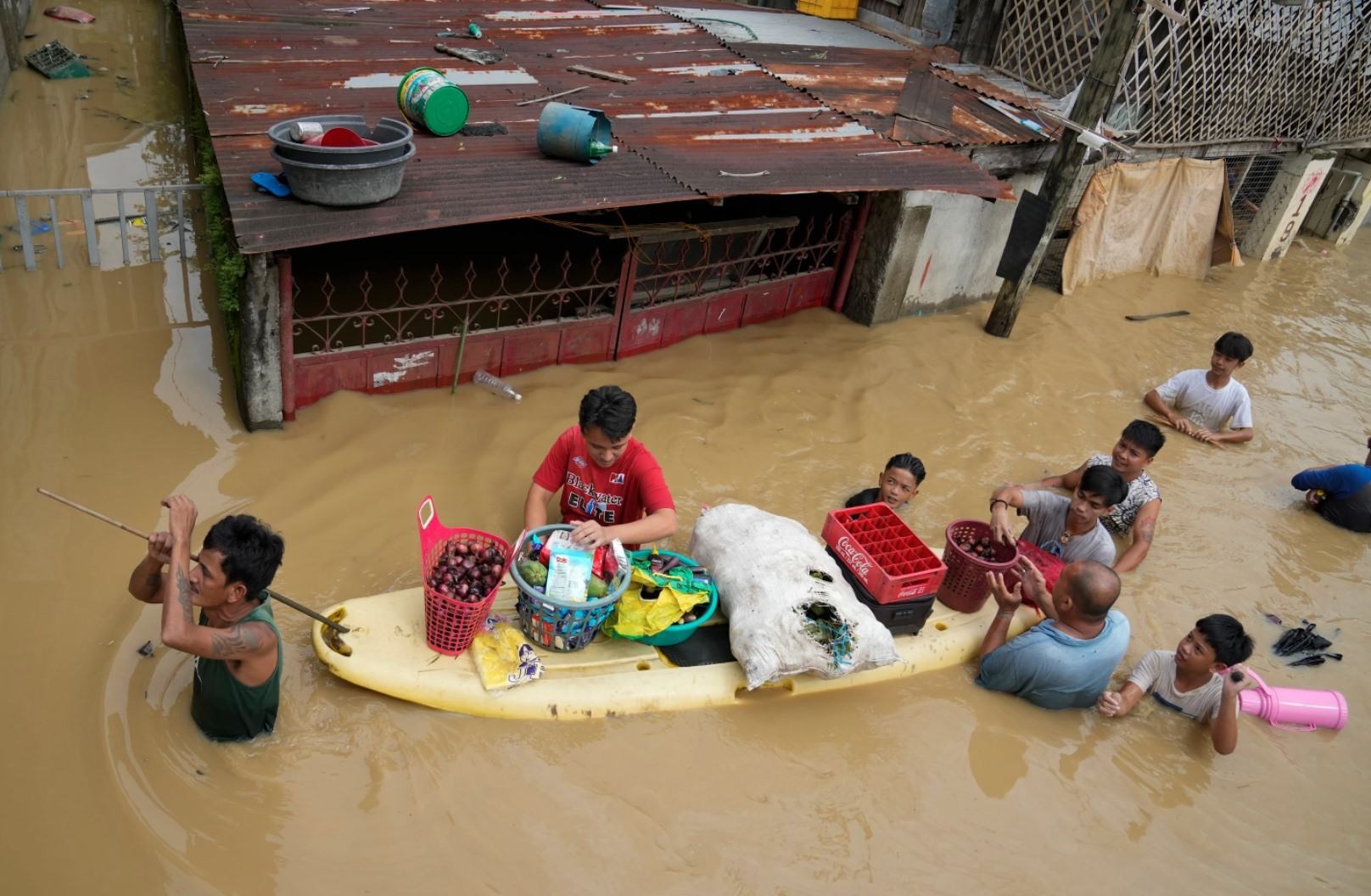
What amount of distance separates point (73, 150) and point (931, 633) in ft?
32.8

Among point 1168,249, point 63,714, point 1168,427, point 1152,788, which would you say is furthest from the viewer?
point 1168,249

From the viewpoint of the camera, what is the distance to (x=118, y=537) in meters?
5.12

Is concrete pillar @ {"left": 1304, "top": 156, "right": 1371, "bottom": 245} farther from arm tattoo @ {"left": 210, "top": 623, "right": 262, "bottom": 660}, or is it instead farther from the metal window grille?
arm tattoo @ {"left": 210, "top": 623, "right": 262, "bottom": 660}

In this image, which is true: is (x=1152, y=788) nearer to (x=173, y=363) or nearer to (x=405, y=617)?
(x=405, y=617)

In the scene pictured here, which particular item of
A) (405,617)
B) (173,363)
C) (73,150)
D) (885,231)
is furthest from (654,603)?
(73,150)

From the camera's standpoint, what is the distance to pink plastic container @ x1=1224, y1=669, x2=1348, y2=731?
17.6 ft

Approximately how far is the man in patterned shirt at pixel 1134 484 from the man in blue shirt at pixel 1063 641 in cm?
104

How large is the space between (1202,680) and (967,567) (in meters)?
1.33

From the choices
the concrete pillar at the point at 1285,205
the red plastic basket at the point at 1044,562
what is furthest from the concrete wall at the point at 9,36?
the concrete pillar at the point at 1285,205

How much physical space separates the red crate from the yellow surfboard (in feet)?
1.30

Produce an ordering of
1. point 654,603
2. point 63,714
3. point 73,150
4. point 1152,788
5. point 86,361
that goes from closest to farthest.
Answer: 1. point 63,714
2. point 654,603
3. point 1152,788
4. point 86,361
5. point 73,150

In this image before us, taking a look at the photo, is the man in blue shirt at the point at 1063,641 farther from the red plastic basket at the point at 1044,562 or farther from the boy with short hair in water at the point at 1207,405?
the boy with short hair in water at the point at 1207,405

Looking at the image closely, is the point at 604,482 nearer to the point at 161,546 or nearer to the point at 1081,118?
the point at 161,546

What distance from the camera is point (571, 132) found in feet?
20.1
